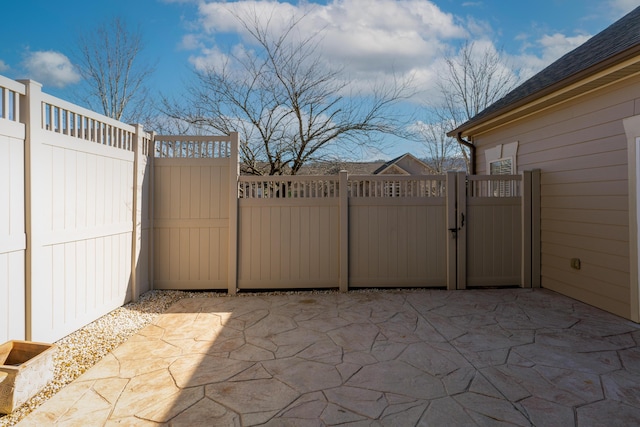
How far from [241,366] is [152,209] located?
2.84 meters

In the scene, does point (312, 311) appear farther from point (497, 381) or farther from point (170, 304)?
point (497, 381)

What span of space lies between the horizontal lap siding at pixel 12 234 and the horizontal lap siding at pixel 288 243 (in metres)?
2.43

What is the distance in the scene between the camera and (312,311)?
3965mm

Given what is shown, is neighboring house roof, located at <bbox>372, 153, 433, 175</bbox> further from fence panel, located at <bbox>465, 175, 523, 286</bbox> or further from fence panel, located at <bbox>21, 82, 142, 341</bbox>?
fence panel, located at <bbox>21, 82, 142, 341</bbox>

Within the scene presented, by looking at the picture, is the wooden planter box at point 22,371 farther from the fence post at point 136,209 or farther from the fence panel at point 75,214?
the fence post at point 136,209

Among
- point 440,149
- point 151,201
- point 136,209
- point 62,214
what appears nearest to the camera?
point 62,214

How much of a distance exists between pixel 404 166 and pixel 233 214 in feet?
51.6

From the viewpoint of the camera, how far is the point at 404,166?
62.5ft

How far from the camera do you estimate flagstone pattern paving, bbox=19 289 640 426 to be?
2000 millimetres

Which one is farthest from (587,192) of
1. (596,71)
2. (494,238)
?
(596,71)

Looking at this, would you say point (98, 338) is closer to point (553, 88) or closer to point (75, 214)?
point (75, 214)

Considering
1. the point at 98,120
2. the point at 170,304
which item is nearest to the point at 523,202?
the point at 170,304

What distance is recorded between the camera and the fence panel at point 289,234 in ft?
15.7

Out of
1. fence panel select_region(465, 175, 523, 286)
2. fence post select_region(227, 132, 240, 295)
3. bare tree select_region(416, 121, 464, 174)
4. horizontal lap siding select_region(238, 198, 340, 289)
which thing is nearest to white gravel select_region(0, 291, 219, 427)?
fence post select_region(227, 132, 240, 295)
